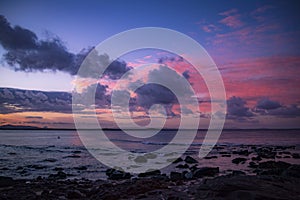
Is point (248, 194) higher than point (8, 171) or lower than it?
higher

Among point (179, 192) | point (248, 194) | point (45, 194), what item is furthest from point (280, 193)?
point (45, 194)

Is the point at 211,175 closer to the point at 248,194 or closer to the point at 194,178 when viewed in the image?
the point at 194,178

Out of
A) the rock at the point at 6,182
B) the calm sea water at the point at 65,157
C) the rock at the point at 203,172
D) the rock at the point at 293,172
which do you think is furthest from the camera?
the calm sea water at the point at 65,157

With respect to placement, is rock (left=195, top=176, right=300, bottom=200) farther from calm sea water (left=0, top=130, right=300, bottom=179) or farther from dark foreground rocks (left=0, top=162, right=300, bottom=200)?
calm sea water (left=0, top=130, right=300, bottom=179)

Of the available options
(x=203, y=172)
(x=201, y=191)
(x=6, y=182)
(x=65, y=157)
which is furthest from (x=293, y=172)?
(x=65, y=157)

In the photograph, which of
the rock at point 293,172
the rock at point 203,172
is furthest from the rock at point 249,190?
the rock at point 203,172

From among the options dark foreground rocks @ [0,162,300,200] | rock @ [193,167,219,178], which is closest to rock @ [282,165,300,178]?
dark foreground rocks @ [0,162,300,200]

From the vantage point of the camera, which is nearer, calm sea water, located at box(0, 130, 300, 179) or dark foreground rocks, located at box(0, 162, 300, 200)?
dark foreground rocks, located at box(0, 162, 300, 200)

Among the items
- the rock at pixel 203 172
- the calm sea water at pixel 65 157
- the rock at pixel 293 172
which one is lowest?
the calm sea water at pixel 65 157

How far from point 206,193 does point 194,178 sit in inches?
249

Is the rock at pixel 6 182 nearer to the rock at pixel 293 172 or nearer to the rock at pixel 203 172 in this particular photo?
the rock at pixel 203 172

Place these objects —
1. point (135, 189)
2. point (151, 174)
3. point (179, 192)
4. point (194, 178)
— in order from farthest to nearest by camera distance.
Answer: point (151, 174) < point (194, 178) < point (135, 189) < point (179, 192)

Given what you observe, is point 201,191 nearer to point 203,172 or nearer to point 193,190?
point 193,190

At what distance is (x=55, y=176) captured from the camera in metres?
18.5
